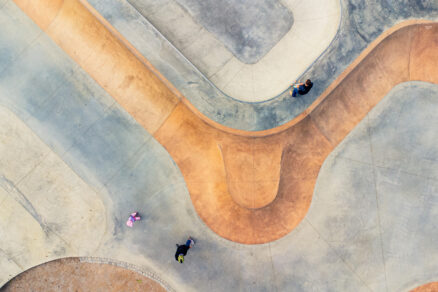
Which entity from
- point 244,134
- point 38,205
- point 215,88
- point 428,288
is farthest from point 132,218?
point 428,288

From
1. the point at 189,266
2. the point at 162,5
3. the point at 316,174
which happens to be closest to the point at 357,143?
the point at 316,174

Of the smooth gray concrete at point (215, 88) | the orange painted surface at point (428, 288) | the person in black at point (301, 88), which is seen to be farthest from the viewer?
the orange painted surface at point (428, 288)

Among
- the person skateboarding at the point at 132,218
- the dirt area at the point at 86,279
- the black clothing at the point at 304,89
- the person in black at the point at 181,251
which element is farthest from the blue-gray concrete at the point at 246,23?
the dirt area at the point at 86,279

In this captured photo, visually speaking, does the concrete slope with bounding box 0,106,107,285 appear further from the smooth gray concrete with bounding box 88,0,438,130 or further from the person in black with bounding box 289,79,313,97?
the person in black with bounding box 289,79,313,97

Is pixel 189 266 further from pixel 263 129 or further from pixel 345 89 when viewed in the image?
pixel 345 89

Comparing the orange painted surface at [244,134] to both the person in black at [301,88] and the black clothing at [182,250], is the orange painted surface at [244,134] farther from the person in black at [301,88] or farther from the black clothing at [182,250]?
the black clothing at [182,250]

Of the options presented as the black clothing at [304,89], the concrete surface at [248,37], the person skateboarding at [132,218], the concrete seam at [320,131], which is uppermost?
the concrete surface at [248,37]
